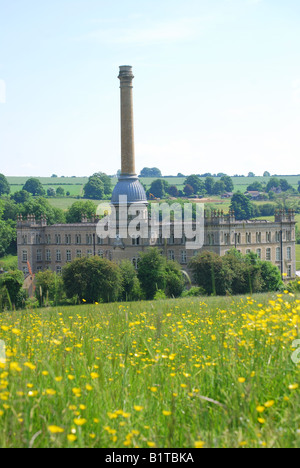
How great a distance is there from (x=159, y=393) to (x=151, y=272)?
190ft

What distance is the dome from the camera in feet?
264

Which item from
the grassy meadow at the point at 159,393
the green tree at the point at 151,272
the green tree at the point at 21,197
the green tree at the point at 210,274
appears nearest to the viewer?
the grassy meadow at the point at 159,393

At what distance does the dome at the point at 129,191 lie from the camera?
8051 centimetres

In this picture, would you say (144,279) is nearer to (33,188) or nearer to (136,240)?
(136,240)

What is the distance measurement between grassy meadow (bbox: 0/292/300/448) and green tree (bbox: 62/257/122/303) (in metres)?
51.7

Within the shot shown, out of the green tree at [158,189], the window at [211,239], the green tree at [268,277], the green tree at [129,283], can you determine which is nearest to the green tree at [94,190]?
the green tree at [158,189]

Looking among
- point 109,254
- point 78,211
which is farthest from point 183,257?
point 78,211

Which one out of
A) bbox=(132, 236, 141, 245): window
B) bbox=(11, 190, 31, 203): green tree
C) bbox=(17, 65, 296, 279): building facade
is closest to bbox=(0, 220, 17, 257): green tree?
bbox=(17, 65, 296, 279): building facade

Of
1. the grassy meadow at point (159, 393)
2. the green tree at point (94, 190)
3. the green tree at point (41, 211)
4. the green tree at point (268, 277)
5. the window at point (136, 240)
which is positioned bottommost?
the green tree at point (268, 277)

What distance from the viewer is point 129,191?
264 feet

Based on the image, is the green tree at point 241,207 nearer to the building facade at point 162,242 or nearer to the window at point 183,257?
the building facade at point 162,242

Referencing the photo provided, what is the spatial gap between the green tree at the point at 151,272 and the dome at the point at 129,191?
46.8 ft
